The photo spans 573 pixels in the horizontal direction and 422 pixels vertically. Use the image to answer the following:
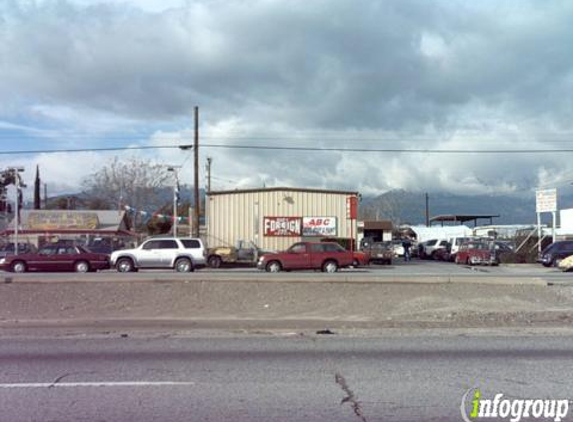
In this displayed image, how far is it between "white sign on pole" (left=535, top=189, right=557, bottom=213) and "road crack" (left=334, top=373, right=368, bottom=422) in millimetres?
39098

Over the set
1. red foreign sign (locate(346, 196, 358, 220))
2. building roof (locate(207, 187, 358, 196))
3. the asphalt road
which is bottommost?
the asphalt road

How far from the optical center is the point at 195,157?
37.2m

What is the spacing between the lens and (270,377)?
25.2ft

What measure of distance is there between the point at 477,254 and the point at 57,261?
23948 mm

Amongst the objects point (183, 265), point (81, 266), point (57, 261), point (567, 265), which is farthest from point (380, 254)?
point (57, 261)

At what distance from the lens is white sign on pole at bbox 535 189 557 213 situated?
4206 centimetres

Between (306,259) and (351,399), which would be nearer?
(351,399)

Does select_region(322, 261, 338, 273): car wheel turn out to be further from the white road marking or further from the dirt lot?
the white road marking

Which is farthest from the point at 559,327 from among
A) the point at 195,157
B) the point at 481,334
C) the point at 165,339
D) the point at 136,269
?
the point at 195,157

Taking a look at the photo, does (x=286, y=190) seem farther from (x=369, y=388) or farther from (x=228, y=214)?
(x=369, y=388)

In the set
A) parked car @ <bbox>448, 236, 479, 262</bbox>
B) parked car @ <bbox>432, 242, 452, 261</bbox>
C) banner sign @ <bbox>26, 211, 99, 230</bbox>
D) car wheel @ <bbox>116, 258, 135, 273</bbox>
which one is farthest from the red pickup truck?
banner sign @ <bbox>26, 211, 99, 230</bbox>

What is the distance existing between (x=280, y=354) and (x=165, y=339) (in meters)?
2.71

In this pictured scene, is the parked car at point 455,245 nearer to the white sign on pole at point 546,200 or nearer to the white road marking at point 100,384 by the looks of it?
the white sign on pole at point 546,200

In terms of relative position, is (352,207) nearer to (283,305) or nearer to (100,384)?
(283,305)
